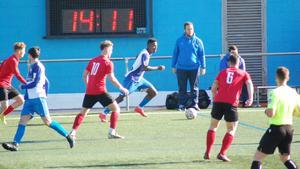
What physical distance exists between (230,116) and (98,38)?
481 inches

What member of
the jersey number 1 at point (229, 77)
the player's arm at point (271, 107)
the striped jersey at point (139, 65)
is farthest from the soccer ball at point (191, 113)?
the player's arm at point (271, 107)

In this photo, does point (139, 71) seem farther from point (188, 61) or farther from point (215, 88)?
point (215, 88)

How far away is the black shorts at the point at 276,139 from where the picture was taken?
9.59 m

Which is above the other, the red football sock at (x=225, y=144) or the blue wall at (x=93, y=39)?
the blue wall at (x=93, y=39)

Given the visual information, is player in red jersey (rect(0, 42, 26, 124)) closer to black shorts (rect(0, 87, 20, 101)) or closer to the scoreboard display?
→ black shorts (rect(0, 87, 20, 101))

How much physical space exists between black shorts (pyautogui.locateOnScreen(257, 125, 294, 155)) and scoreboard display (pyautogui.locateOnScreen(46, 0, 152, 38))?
44.7 feet

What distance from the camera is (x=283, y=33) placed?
80.3 feet

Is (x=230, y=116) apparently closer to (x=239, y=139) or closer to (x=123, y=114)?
(x=239, y=139)

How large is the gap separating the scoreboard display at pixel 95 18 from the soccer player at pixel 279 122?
13.5 metres

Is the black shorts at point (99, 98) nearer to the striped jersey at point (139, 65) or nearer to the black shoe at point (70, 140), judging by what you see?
the black shoe at point (70, 140)

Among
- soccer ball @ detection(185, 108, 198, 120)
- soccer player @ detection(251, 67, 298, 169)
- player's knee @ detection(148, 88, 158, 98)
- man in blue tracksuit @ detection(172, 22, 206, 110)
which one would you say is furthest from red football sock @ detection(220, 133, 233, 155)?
man in blue tracksuit @ detection(172, 22, 206, 110)

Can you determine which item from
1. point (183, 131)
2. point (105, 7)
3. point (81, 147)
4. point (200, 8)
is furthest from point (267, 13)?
point (81, 147)

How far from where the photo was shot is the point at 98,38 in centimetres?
2341

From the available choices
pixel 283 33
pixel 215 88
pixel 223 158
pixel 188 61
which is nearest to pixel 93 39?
pixel 188 61
